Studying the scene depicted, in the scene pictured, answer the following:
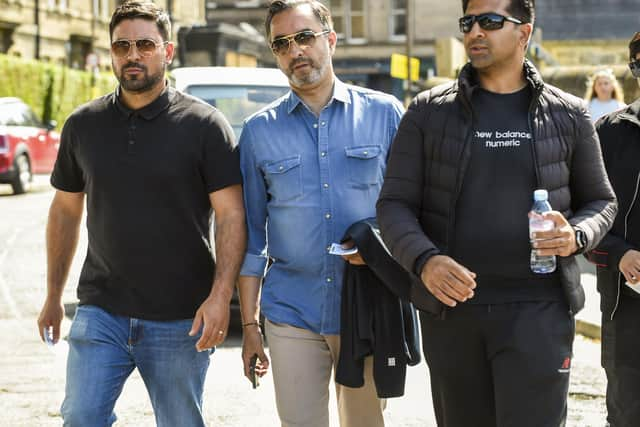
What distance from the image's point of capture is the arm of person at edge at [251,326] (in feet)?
14.2

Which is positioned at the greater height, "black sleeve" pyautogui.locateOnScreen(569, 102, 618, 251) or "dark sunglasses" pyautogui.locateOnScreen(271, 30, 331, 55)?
"dark sunglasses" pyautogui.locateOnScreen(271, 30, 331, 55)

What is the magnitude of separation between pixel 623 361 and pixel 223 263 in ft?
5.75

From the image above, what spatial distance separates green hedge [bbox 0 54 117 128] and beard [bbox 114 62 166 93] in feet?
96.4

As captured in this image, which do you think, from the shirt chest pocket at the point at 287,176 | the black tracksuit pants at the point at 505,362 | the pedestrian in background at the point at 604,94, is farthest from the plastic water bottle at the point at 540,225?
the pedestrian in background at the point at 604,94

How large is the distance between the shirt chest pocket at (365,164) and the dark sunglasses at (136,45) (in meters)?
0.86

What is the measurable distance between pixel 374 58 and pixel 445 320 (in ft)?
168

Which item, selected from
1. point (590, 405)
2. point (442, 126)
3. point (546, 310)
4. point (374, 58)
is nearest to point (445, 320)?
point (546, 310)

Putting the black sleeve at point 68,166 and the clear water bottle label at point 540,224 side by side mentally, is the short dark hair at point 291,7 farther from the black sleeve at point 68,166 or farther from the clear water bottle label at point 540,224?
the clear water bottle label at point 540,224

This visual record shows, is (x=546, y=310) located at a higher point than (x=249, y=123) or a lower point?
lower

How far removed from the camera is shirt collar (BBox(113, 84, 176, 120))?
438 centimetres

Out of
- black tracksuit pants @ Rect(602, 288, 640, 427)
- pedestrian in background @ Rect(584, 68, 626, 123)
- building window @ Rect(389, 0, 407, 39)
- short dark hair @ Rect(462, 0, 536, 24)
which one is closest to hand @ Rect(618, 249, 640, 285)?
black tracksuit pants @ Rect(602, 288, 640, 427)

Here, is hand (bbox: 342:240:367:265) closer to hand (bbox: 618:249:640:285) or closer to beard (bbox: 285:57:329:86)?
beard (bbox: 285:57:329:86)

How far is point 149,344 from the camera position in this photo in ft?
14.1

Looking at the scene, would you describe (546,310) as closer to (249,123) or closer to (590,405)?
(249,123)
